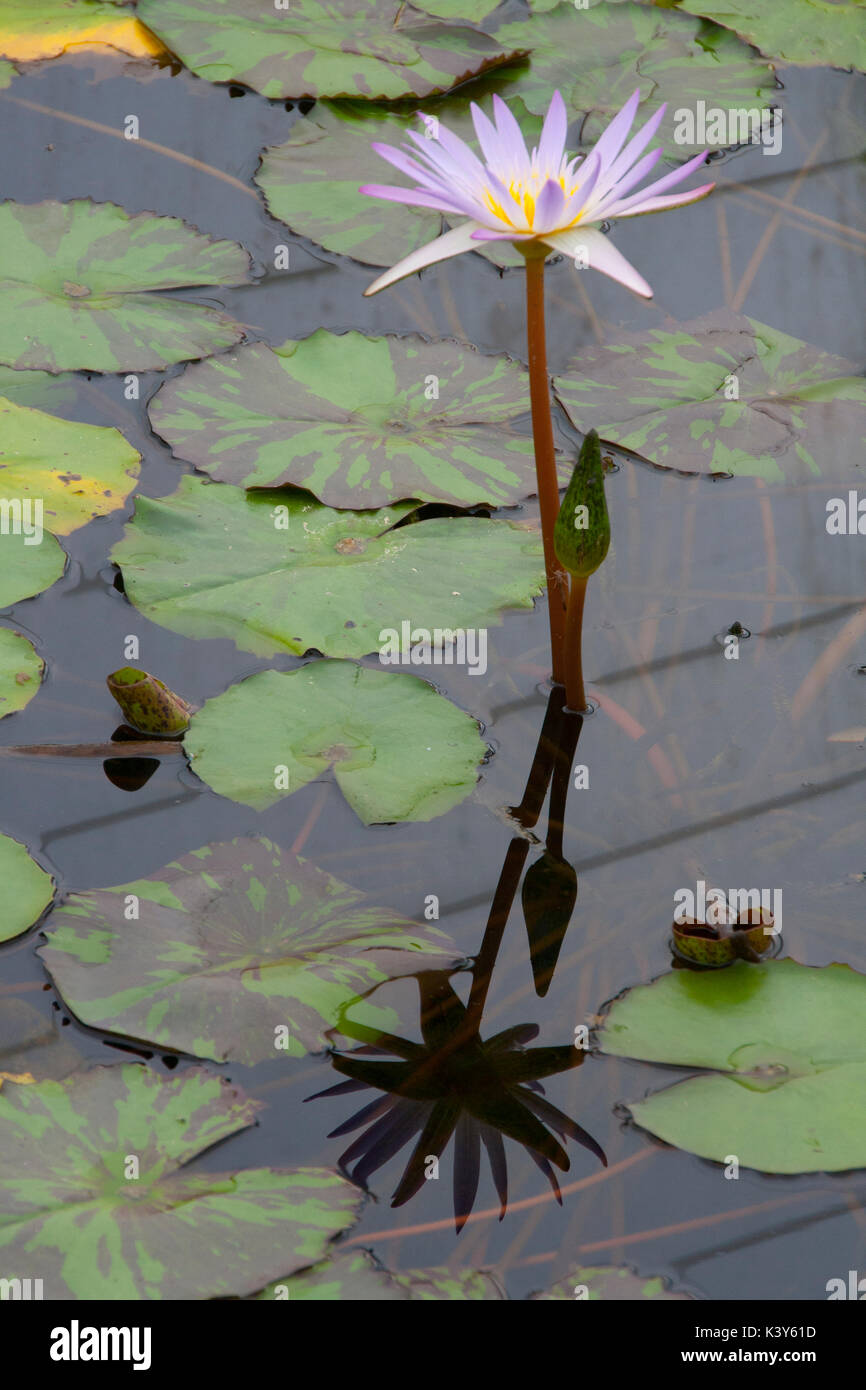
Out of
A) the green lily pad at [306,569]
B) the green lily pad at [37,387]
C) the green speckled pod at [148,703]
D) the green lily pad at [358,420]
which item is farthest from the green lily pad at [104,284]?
the green speckled pod at [148,703]

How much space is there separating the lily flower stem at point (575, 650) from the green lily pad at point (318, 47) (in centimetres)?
223

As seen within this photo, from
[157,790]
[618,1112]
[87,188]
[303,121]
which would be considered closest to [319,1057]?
[618,1112]

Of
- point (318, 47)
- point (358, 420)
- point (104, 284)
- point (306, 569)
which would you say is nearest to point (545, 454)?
point (306, 569)

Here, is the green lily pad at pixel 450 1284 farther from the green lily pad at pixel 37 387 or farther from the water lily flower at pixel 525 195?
the green lily pad at pixel 37 387

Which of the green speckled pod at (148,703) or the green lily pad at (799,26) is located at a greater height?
the green lily pad at (799,26)

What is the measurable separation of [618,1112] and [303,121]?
308cm

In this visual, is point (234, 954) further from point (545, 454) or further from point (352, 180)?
point (352, 180)

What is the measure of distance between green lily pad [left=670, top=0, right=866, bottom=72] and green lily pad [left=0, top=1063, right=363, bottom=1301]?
3.82 m

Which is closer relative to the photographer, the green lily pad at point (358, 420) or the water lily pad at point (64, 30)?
the green lily pad at point (358, 420)

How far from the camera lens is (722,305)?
3244 mm

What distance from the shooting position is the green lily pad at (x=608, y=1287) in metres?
1.58

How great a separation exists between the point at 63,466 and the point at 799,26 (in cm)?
302

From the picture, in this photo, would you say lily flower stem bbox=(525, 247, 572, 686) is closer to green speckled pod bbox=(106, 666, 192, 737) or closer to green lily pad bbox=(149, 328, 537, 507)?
green lily pad bbox=(149, 328, 537, 507)

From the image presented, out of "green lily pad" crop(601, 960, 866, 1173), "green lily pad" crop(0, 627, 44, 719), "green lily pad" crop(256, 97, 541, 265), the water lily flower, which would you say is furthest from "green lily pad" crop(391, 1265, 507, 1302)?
"green lily pad" crop(256, 97, 541, 265)
